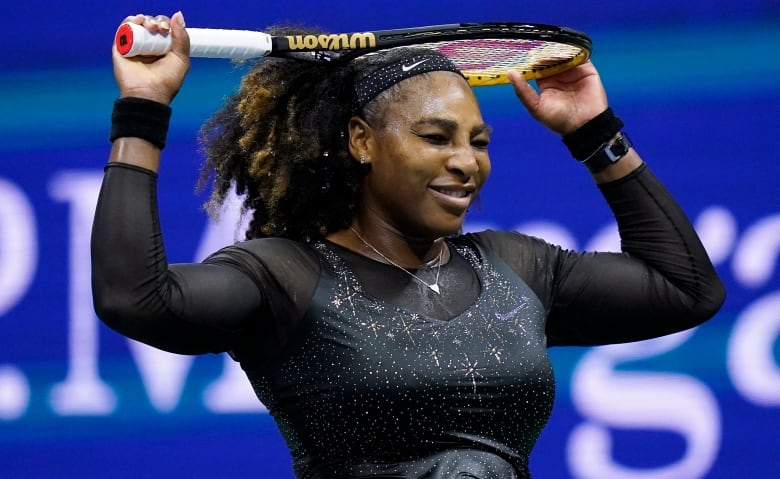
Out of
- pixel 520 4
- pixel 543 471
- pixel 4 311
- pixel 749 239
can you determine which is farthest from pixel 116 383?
pixel 749 239

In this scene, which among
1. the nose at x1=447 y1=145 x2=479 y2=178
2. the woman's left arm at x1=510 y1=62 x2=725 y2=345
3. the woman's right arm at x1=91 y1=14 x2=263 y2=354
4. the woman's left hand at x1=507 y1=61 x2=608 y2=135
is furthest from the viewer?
the woman's left hand at x1=507 y1=61 x2=608 y2=135

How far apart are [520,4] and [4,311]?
1.60 meters

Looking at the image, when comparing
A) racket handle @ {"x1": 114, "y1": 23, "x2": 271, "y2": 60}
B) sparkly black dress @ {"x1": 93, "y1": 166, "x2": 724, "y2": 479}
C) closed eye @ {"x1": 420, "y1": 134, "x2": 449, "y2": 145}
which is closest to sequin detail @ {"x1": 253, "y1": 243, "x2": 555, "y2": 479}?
sparkly black dress @ {"x1": 93, "y1": 166, "x2": 724, "y2": 479}

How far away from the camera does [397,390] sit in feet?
6.60

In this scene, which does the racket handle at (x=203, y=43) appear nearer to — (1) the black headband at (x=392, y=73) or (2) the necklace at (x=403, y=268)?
(1) the black headband at (x=392, y=73)

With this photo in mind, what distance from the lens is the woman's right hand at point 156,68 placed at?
6.29 ft

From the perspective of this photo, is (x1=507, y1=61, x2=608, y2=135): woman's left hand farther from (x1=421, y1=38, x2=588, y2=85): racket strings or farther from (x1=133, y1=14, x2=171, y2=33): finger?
(x1=133, y1=14, x2=171, y2=33): finger

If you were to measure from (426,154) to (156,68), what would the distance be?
17.4 inches

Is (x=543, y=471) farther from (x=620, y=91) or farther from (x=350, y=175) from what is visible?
(x=350, y=175)

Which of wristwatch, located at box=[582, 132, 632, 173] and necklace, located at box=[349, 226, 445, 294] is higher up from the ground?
wristwatch, located at box=[582, 132, 632, 173]

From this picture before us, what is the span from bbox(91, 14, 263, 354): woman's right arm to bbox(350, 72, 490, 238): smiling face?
306mm

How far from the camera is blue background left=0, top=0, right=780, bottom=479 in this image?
336 centimetres

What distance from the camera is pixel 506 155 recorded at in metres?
3.54

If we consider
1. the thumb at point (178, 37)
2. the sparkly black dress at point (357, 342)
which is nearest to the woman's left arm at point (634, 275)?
the sparkly black dress at point (357, 342)
